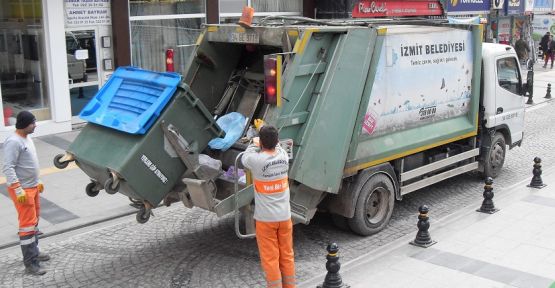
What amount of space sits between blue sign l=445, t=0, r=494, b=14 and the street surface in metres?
18.6

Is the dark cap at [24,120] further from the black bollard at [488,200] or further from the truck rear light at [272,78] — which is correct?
the black bollard at [488,200]

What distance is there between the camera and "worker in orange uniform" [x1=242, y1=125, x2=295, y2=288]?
18.7 ft

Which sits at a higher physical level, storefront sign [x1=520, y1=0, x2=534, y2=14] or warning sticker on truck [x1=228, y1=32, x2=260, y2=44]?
storefront sign [x1=520, y1=0, x2=534, y2=14]

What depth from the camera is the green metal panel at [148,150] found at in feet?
19.9

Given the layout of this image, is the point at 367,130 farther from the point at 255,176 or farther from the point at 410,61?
the point at 255,176

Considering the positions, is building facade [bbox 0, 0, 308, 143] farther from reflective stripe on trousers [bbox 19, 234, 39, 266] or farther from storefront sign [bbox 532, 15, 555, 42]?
storefront sign [bbox 532, 15, 555, 42]

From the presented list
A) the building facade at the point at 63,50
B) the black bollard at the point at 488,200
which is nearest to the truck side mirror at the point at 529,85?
the black bollard at the point at 488,200

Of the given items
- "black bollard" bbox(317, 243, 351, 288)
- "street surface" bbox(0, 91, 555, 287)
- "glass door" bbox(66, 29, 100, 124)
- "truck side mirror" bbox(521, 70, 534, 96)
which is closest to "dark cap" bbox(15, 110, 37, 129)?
"street surface" bbox(0, 91, 555, 287)

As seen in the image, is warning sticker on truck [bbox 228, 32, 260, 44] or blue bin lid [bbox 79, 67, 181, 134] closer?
blue bin lid [bbox 79, 67, 181, 134]

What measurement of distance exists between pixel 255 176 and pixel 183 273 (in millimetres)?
1738

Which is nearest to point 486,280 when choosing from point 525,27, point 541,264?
point 541,264

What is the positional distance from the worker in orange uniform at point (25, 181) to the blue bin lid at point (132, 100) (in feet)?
2.16

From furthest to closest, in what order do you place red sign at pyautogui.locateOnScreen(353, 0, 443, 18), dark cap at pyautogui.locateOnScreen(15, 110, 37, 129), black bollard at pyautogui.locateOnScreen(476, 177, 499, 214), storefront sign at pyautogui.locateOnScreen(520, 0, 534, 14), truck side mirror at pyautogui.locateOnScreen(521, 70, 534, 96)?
storefront sign at pyautogui.locateOnScreen(520, 0, 534, 14) → red sign at pyautogui.locateOnScreen(353, 0, 443, 18) → truck side mirror at pyautogui.locateOnScreen(521, 70, 534, 96) → black bollard at pyautogui.locateOnScreen(476, 177, 499, 214) → dark cap at pyautogui.locateOnScreen(15, 110, 37, 129)

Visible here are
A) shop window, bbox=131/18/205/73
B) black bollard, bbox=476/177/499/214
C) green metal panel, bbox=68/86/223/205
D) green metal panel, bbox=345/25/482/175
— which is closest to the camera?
green metal panel, bbox=68/86/223/205
